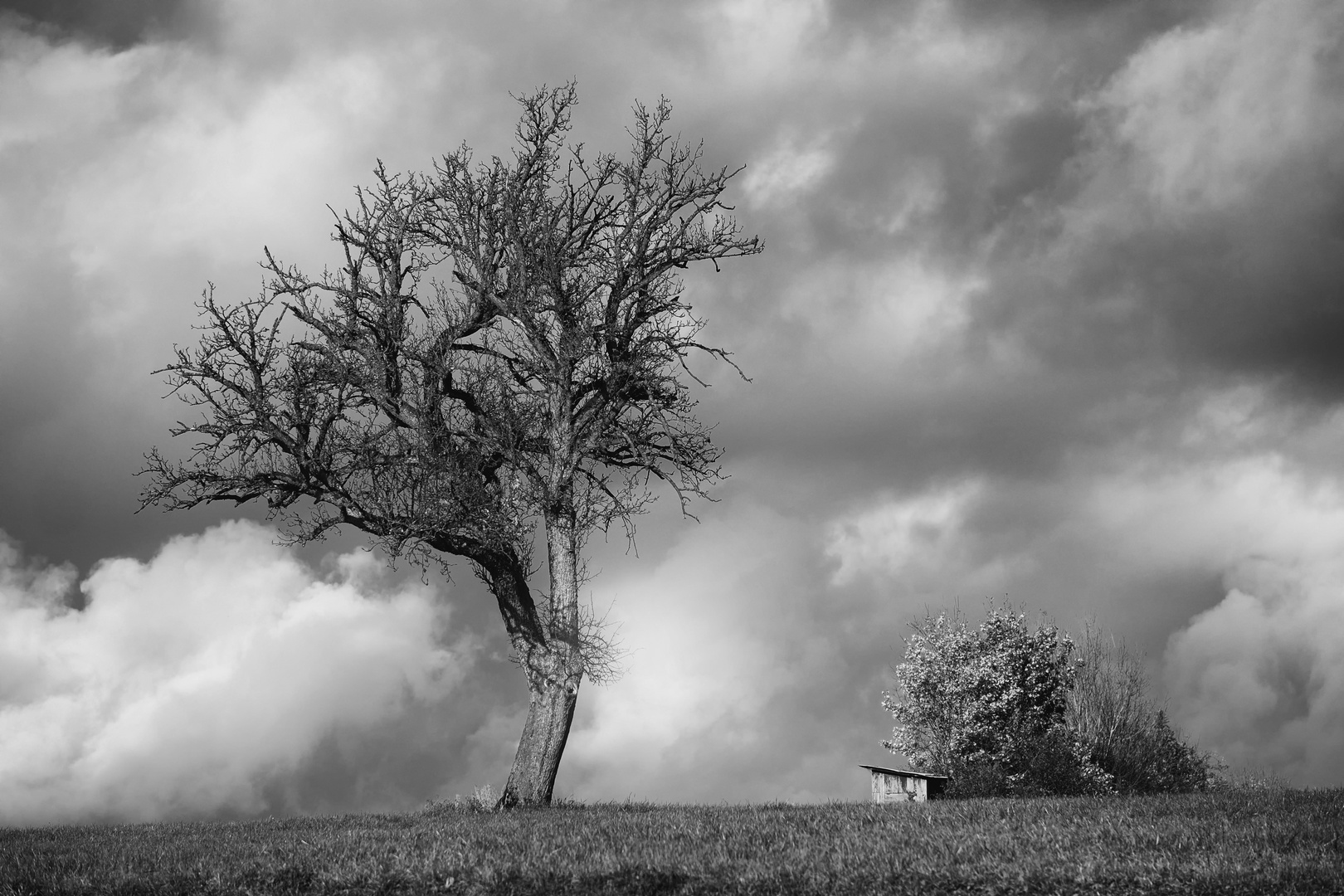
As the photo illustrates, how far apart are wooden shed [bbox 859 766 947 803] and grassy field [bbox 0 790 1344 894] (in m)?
7.48

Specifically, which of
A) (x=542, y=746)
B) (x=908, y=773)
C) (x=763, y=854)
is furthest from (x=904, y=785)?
(x=763, y=854)

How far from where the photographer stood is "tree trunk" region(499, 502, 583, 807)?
73.6 ft

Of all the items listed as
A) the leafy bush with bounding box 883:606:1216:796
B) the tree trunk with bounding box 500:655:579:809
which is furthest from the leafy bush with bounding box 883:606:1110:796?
the tree trunk with bounding box 500:655:579:809

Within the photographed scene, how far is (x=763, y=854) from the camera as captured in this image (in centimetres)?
1326

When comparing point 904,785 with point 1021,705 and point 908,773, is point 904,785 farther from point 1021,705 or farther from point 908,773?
point 1021,705

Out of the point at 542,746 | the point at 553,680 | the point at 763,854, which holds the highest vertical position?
the point at 553,680

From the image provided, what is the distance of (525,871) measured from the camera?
12.4m

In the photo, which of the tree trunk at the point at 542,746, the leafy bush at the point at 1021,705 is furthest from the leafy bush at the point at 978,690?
the tree trunk at the point at 542,746

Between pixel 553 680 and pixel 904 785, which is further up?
pixel 553 680

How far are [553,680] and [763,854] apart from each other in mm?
10121

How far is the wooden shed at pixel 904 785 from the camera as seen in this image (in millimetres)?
25750

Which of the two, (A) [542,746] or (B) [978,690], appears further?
(B) [978,690]

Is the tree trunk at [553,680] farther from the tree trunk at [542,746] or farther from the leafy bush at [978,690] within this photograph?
the leafy bush at [978,690]

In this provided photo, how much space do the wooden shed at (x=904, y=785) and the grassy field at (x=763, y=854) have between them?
24.6 ft
